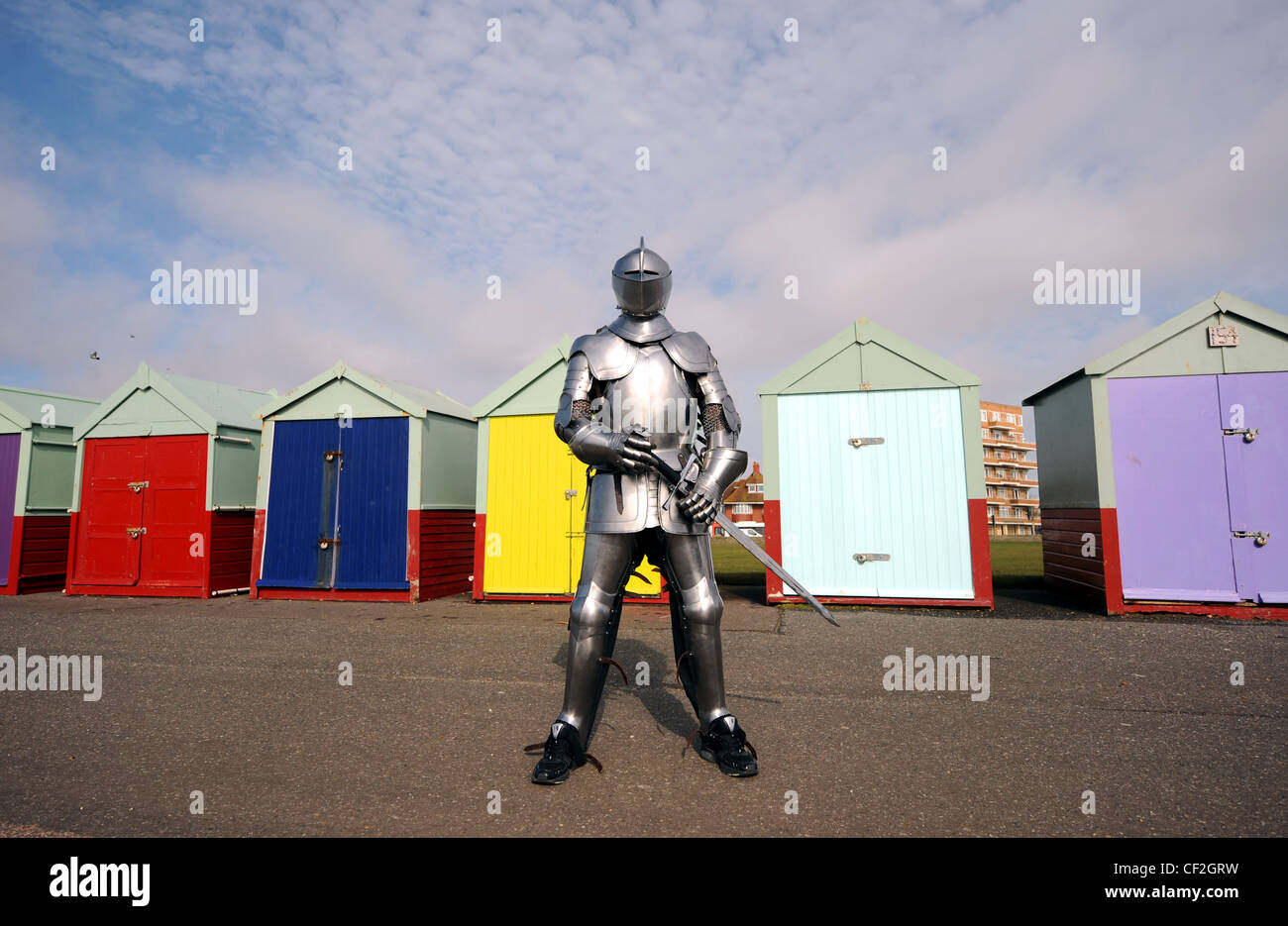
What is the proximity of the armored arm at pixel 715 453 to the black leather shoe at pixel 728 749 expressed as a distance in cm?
105

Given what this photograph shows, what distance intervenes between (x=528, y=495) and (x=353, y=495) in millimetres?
2880

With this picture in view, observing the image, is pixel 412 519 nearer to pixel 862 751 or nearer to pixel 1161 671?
pixel 862 751

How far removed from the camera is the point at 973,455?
8539mm

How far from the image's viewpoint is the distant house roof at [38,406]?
38.2 ft

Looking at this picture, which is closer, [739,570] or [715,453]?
[715,453]

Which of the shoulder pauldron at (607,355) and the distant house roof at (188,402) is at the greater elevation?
the distant house roof at (188,402)

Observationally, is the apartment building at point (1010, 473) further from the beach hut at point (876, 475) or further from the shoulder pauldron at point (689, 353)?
the shoulder pauldron at point (689, 353)

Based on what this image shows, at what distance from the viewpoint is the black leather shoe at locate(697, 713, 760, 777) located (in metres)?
3.08

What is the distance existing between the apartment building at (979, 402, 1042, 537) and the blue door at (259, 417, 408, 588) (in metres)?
73.7

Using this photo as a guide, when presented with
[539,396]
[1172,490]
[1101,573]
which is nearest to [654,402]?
[539,396]

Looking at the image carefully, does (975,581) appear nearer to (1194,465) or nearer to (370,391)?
(1194,465)

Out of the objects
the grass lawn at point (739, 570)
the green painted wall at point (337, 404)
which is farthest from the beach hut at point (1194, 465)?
the green painted wall at point (337, 404)

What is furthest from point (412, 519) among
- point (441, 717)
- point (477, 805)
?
point (477, 805)

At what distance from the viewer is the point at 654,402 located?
3.56 m
